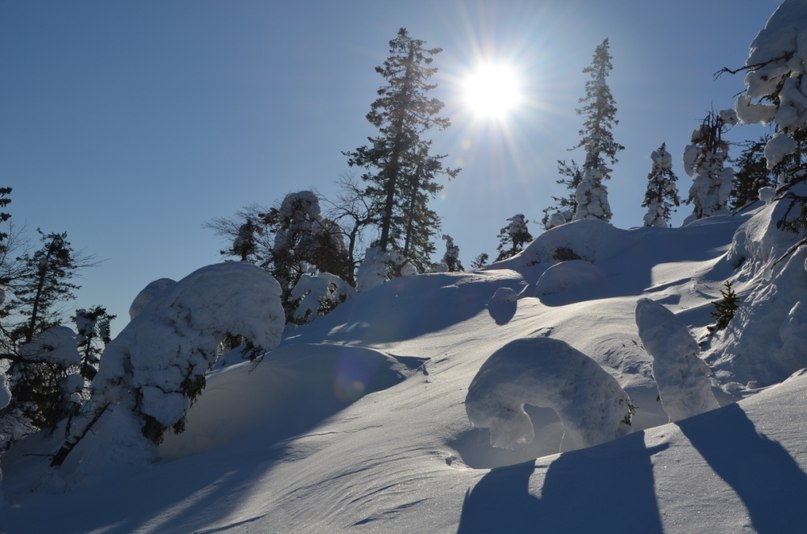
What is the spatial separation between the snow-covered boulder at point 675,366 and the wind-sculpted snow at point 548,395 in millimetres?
504

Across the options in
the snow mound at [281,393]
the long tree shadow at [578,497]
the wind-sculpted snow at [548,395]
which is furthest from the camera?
the snow mound at [281,393]

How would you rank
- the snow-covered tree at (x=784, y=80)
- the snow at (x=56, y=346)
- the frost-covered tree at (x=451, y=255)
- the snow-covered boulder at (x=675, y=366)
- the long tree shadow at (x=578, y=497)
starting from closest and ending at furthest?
the long tree shadow at (x=578, y=497), the snow-covered boulder at (x=675, y=366), the snow-covered tree at (x=784, y=80), the snow at (x=56, y=346), the frost-covered tree at (x=451, y=255)

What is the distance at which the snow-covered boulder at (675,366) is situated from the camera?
5328 millimetres

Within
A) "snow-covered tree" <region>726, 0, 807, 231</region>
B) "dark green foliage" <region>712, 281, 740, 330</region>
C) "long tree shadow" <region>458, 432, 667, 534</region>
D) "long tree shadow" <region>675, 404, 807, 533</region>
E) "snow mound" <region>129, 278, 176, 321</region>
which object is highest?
A: "snow-covered tree" <region>726, 0, 807, 231</region>

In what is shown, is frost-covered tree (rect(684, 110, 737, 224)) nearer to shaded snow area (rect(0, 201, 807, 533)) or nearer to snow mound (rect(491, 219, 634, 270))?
snow mound (rect(491, 219, 634, 270))

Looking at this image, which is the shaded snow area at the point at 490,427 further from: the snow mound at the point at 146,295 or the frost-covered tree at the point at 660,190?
the frost-covered tree at the point at 660,190

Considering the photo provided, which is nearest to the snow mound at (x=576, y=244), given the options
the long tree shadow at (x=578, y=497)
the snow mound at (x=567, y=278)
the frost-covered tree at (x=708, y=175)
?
the snow mound at (x=567, y=278)

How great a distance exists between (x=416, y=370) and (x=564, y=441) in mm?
6790

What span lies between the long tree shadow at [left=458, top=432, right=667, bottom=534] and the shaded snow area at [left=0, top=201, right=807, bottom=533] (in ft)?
0.05

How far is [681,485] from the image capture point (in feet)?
11.1

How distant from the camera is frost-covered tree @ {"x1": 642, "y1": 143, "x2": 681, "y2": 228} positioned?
111 feet

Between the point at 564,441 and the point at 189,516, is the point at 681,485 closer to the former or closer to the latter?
the point at 564,441

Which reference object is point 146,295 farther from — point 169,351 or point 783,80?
point 783,80

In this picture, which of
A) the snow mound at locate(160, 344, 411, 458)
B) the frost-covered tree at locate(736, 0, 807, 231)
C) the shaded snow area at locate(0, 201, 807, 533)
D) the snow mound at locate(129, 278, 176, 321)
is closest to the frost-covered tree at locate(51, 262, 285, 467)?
the shaded snow area at locate(0, 201, 807, 533)
